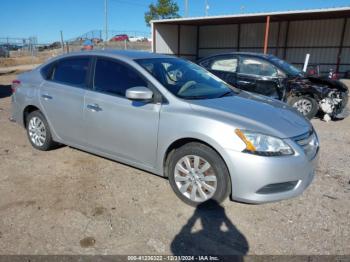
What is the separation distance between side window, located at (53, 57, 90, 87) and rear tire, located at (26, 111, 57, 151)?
27.9 inches

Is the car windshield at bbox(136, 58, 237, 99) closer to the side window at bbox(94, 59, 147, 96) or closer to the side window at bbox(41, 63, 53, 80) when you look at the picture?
the side window at bbox(94, 59, 147, 96)

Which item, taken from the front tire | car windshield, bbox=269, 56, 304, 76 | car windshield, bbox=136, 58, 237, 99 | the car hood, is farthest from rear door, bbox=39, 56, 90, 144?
car windshield, bbox=269, 56, 304, 76

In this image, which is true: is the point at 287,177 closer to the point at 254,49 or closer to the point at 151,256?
the point at 151,256

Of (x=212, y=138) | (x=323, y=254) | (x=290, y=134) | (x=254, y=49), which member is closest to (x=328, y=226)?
(x=323, y=254)

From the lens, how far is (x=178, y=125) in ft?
10.5

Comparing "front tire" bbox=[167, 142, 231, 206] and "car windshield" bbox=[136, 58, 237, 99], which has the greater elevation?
"car windshield" bbox=[136, 58, 237, 99]

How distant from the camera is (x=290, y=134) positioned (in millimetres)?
3035

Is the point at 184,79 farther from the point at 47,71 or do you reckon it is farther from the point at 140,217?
the point at 47,71

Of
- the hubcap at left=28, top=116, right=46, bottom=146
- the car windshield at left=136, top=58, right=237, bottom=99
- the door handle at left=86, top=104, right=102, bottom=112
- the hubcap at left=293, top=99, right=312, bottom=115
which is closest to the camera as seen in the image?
the car windshield at left=136, top=58, right=237, bottom=99

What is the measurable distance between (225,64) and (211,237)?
19.4ft

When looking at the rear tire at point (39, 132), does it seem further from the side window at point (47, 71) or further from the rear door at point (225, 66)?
the rear door at point (225, 66)

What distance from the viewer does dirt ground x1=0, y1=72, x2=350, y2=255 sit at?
2.68 m

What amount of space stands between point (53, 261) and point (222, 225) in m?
1.58

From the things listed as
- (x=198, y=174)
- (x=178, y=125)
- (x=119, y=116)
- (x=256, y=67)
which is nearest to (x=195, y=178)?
(x=198, y=174)
